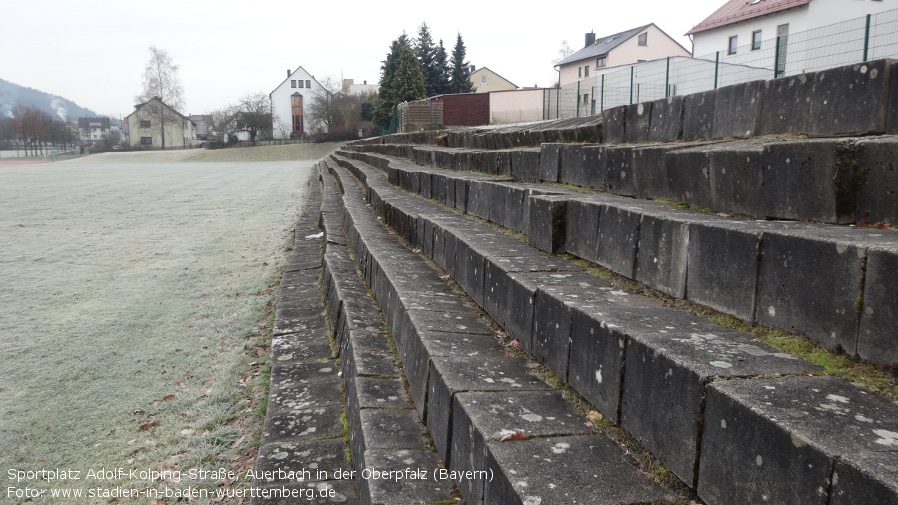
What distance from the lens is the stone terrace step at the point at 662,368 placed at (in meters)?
1.37

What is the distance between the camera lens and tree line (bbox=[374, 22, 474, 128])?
2010 inches

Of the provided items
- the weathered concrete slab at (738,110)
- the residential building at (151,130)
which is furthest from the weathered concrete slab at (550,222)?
the residential building at (151,130)

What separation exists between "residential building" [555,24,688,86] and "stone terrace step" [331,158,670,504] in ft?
157

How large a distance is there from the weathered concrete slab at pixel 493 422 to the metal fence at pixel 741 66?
5557 millimetres

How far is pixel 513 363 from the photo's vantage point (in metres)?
2.67

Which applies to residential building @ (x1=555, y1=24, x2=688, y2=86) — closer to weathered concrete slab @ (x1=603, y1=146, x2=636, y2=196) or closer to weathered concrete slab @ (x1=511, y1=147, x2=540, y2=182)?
weathered concrete slab @ (x1=511, y1=147, x2=540, y2=182)

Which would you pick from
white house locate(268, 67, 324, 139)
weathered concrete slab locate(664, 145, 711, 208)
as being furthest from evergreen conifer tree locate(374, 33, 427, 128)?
weathered concrete slab locate(664, 145, 711, 208)

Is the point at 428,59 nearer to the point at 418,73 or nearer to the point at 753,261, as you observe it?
the point at 418,73

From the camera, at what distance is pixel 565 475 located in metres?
1.72

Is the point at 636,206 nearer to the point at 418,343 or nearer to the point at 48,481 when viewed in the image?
the point at 418,343

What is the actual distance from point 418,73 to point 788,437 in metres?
52.9

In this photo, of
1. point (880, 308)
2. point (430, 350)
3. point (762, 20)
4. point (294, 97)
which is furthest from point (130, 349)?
point (294, 97)

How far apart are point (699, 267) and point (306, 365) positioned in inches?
104

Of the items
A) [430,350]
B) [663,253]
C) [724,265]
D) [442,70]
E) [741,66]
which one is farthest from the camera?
[442,70]
